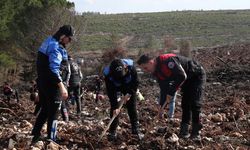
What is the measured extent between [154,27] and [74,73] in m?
57.4

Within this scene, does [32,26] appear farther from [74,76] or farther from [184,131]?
[184,131]

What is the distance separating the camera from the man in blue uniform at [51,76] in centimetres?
749

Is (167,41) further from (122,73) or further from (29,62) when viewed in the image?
(122,73)

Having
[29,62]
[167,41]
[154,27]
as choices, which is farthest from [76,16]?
[154,27]

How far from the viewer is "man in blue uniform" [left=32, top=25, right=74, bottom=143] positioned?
7.49 metres

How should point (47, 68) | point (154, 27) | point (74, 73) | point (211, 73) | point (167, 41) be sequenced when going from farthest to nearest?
point (154, 27) < point (167, 41) < point (211, 73) < point (74, 73) < point (47, 68)

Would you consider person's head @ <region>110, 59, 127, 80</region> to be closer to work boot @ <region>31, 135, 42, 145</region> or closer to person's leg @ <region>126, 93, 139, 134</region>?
person's leg @ <region>126, 93, 139, 134</region>

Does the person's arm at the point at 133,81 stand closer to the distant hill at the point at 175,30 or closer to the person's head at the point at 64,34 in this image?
the person's head at the point at 64,34

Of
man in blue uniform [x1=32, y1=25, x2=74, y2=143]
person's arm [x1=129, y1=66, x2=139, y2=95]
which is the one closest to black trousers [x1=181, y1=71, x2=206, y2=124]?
person's arm [x1=129, y1=66, x2=139, y2=95]

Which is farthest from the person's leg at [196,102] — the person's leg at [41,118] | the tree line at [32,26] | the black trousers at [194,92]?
the tree line at [32,26]

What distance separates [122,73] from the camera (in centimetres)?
824

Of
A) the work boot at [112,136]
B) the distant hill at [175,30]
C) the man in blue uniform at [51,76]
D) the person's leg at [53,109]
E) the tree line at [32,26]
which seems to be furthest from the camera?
the distant hill at [175,30]

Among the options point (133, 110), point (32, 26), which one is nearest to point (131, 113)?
point (133, 110)

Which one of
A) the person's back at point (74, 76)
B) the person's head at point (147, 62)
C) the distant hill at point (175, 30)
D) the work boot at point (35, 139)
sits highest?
the person's head at point (147, 62)
